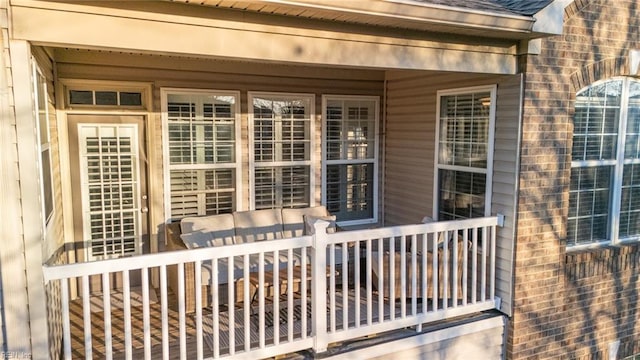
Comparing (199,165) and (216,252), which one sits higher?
(199,165)

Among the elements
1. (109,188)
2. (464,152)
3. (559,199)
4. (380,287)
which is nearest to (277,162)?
(109,188)

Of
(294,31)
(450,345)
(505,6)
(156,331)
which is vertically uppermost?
(505,6)

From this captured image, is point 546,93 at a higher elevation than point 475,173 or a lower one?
higher

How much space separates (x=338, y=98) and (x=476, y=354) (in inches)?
139

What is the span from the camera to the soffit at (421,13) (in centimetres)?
310

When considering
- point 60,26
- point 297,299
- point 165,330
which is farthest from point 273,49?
point 297,299

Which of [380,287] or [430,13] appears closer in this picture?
[430,13]

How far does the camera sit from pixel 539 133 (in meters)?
4.37

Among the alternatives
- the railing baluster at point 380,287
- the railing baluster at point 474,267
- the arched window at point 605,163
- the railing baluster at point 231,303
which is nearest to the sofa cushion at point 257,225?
the railing baluster at point 380,287

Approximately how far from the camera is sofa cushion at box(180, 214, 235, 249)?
4914 millimetres

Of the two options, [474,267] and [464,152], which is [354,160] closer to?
[464,152]

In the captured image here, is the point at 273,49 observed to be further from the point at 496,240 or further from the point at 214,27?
the point at 496,240

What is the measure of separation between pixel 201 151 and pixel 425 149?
9.02 feet

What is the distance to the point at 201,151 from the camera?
537 centimetres
